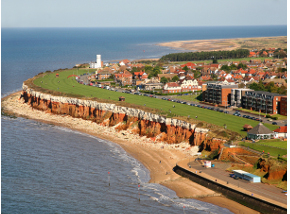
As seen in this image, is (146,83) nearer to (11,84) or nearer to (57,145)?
(11,84)

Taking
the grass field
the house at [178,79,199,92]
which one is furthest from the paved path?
the house at [178,79,199,92]

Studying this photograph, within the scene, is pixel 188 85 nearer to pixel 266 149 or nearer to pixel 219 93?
pixel 219 93

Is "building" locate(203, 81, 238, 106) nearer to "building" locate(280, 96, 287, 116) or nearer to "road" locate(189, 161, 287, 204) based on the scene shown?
"building" locate(280, 96, 287, 116)

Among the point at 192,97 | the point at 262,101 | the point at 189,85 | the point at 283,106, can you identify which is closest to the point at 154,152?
the point at 283,106

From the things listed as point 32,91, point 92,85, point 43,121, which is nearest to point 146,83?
point 92,85

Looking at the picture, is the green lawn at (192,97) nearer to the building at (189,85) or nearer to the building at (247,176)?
the building at (189,85)
